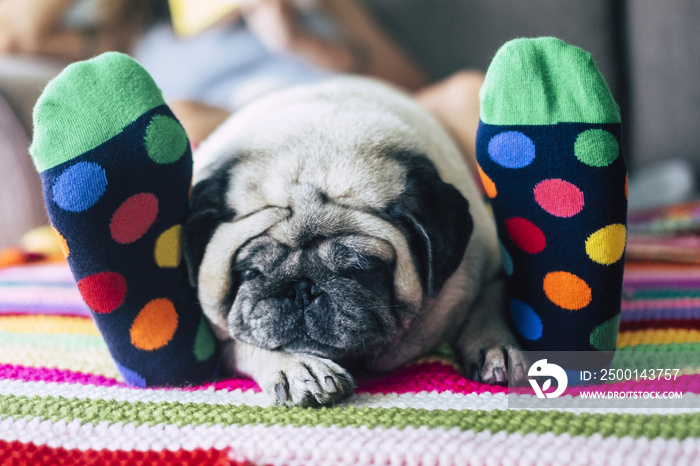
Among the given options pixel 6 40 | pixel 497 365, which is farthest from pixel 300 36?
pixel 497 365

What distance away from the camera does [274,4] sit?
2.95 m

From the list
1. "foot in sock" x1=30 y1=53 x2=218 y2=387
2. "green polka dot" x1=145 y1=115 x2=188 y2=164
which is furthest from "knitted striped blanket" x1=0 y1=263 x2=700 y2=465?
"green polka dot" x1=145 y1=115 x2=188 y2=164

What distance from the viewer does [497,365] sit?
43.8 inches

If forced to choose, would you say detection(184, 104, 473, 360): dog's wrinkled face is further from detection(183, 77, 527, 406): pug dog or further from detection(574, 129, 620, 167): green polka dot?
detection(574, 129, 620, 167): green polka dot

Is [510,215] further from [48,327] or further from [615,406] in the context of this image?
[48,327]

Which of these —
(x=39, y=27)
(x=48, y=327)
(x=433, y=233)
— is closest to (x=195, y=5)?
(x=39, y=27)

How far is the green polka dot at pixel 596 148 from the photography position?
3.51 feet

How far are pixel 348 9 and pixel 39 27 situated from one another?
1618 mm

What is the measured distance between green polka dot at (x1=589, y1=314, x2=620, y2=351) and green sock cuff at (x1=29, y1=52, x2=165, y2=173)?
3.29 ft

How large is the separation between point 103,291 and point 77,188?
0.21 m

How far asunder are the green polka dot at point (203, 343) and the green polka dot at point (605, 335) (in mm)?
810

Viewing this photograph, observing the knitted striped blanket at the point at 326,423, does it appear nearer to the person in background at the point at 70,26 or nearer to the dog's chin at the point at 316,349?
the dog's chin at the point at 316,349

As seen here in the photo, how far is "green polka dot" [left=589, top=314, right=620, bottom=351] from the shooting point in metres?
1.12

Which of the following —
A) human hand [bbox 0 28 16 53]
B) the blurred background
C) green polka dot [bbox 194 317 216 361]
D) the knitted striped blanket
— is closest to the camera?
the knitted striped blanket
